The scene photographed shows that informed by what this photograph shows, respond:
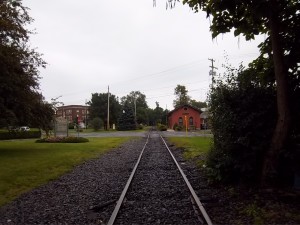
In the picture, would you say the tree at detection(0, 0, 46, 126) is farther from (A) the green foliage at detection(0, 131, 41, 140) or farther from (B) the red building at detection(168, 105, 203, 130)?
(B) the red building at detection(168, 105, 203, 130)

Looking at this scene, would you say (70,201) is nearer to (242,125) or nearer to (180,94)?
(242,125)

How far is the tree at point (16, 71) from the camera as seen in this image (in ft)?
71.9

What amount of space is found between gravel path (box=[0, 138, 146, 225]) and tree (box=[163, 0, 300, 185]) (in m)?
3.91

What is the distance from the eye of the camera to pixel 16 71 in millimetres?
23688

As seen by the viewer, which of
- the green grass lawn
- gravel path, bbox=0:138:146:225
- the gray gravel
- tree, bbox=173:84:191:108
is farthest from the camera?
tree, bbox=173:84:191:108

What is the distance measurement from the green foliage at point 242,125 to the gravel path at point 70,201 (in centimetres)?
293

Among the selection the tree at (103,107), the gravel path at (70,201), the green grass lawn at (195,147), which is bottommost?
the gravel path at (70,201)

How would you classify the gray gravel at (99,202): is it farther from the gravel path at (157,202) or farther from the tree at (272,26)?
the tree at (272,26)

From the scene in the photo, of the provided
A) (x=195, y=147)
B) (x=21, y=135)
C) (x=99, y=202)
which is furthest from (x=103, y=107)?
(x=99, y=202)

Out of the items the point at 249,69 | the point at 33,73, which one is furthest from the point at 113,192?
the point at 33,73

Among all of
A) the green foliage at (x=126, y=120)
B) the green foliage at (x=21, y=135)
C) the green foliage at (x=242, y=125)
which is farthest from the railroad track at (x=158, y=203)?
the green foliage at (x=126, y=120)

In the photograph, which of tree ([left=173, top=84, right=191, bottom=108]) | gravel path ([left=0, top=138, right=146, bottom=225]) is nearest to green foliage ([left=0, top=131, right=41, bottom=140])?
gravel path ([left=0, top=138, right=146, bottom=225])

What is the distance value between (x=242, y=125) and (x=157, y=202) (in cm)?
288

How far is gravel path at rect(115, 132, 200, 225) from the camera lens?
24.4 ft
